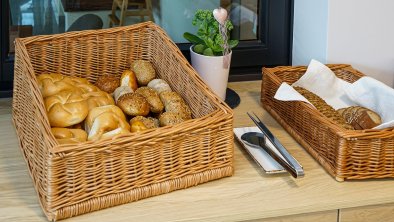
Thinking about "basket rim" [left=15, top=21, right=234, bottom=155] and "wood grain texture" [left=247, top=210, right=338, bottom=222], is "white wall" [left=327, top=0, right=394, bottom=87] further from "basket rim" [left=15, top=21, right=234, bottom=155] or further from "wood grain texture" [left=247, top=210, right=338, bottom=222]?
"wood grain texture" [left=247, top=210, right=338, bottom=222]

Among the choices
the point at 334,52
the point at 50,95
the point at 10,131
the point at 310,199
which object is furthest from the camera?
the point at 334,52

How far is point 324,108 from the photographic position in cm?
153

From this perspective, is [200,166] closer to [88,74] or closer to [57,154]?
[57,154]

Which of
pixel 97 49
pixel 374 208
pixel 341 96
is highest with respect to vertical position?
pixel 97 49

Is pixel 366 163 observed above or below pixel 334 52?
below

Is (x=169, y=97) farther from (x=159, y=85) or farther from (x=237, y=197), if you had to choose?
(x=237, y=197)

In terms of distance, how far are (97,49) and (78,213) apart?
511mm

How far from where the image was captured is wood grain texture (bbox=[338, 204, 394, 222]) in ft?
4.39

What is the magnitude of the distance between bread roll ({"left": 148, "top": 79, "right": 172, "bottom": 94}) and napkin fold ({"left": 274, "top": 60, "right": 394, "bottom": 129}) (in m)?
0.24

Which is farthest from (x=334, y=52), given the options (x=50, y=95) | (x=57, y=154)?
(x=57, y=154)

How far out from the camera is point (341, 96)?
5.47ft

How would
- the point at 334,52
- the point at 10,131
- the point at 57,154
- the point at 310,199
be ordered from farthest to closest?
the point at 334,52
the point at 10,131
the point at 310,199
the point at 57,154

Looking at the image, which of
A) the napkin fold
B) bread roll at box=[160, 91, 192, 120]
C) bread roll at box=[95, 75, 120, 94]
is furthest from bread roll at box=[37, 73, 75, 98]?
the napkin fold

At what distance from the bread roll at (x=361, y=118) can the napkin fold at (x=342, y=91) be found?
0.19 ft
